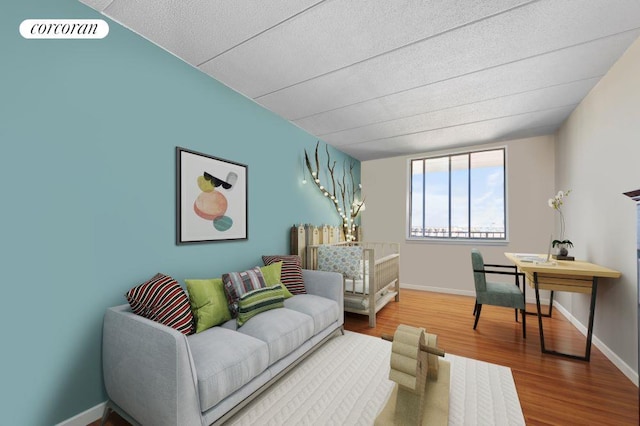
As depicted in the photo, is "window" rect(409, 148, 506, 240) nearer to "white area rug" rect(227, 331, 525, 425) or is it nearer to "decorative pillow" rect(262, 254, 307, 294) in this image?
"white area rug" rect(227, 331, 525, 425)

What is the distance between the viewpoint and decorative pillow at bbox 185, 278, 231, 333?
1.89m

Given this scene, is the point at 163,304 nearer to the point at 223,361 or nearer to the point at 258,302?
the point at 223,361

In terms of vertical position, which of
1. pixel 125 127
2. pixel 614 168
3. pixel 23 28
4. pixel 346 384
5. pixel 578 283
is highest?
pixel 23 28

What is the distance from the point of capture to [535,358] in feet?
7.81

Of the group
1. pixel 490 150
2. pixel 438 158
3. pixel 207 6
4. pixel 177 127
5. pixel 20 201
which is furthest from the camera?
pixel 438 158

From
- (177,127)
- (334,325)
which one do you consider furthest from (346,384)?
(177,127)

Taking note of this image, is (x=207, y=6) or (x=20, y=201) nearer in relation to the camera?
(x=20, y=201)

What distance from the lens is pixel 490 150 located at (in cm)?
443

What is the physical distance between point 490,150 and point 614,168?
2.25 metres

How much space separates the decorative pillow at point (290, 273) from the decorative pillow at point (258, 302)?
42cm

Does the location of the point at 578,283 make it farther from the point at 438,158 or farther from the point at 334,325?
the point at 438,158

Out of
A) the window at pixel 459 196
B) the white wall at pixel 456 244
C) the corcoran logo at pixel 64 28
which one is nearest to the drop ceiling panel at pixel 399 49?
the corcoran logo at pixel 64 28

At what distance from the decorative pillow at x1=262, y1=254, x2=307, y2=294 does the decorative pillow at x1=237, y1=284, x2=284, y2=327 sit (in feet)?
1.39

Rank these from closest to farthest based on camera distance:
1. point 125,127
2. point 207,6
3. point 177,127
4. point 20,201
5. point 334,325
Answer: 1. point 20,201
2. point 207,6
3. point 125,127
4. point 177,127
5. point 334,325
